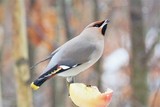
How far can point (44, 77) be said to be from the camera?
1256 mm

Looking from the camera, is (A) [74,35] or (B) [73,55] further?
(A) [74,35]

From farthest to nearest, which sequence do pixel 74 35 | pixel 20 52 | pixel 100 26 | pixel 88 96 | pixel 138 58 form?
pixel 74 35, pixel 138 58, pixel 20 52, pixel 100 26, pixel 88 96

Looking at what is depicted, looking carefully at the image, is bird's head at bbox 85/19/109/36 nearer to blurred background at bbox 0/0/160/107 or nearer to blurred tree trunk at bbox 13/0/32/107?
blurred background at bbox 0/0/160/107

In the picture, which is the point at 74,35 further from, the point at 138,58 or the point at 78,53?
the point at 78,53

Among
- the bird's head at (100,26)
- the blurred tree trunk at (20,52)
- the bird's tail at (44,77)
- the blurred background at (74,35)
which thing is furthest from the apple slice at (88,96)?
the blurred tree trunk at (20,52)

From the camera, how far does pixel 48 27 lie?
15.3ft

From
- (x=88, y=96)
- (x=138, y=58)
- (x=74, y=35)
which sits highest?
(x=88, y=96)

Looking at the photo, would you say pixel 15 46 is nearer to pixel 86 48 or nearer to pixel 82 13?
pixel 86 48

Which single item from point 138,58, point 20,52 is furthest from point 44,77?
point 138,58

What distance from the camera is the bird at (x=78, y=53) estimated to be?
1.34 metres

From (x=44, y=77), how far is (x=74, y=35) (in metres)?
3.28

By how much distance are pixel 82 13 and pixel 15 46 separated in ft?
10.1

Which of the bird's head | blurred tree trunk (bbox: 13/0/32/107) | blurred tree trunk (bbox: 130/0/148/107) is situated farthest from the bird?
blurred tree trunk (bbox: 130/0/148/107)

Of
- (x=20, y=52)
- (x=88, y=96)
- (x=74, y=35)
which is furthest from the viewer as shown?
(x=74, y=35)
